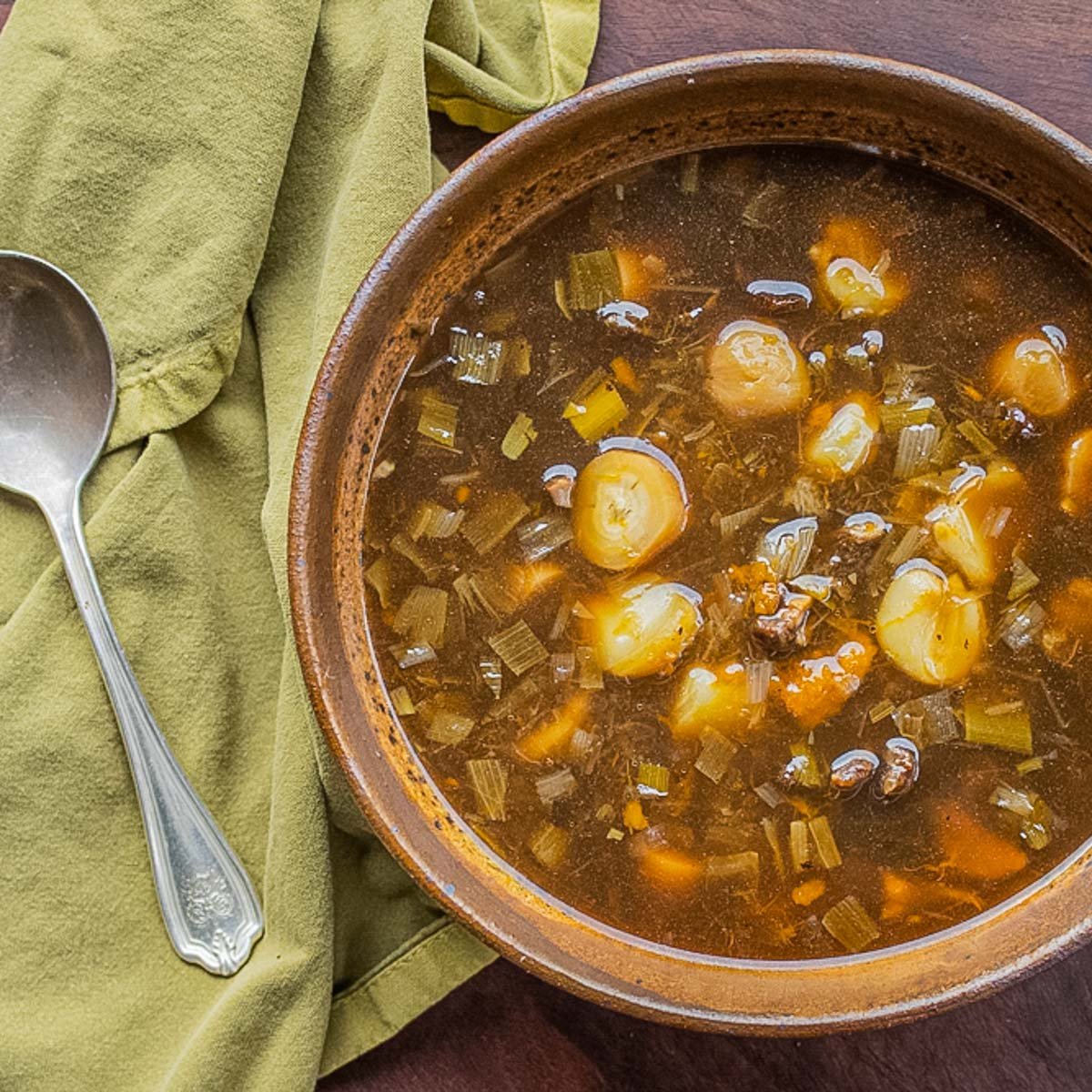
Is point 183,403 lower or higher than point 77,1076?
higher

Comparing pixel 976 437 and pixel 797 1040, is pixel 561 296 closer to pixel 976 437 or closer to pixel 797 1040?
pixel 976 437

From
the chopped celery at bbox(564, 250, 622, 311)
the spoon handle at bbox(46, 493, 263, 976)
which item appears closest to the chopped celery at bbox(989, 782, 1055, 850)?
the chopped celery at bbox(564, 250, 622, 311)

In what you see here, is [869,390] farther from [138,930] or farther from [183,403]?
[138,930]

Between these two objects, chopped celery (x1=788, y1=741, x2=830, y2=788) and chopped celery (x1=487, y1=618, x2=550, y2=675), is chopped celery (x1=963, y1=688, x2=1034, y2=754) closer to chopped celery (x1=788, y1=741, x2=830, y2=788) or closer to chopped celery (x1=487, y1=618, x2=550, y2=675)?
chopped celery (x1=788, y1=741, x2=830, y2=788)

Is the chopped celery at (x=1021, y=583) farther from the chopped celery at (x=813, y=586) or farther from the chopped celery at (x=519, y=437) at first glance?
the chopped celery at (x=519, y=437)

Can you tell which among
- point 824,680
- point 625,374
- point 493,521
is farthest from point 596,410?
point 824,680

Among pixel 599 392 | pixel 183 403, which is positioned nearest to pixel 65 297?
pixel 183 403

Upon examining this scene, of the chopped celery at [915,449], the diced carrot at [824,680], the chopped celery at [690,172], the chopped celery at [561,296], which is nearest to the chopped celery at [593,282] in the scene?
the chopped celery at [561,296]
